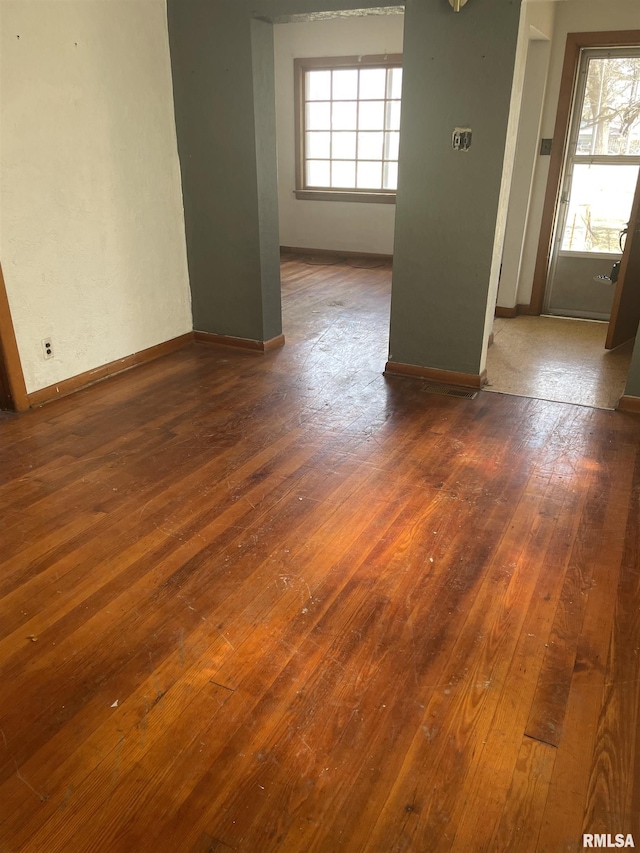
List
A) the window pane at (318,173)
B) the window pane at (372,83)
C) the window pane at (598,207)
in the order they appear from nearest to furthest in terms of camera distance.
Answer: the window pane at (598,207)
the window pane at (372,83)
the window pane at (318,173)

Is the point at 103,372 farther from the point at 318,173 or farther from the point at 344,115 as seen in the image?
the point at 344,115

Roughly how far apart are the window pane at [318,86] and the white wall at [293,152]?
21 centimetres

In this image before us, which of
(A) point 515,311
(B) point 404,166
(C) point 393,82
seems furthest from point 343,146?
(B) point 404,166

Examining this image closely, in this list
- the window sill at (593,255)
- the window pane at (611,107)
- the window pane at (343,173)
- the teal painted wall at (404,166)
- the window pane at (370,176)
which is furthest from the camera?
the window pane at (343,173)

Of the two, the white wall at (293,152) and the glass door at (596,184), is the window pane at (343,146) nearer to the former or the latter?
the white wall at (293,152)

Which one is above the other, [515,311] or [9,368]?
[9,368]

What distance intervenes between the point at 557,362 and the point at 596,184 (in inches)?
69.1

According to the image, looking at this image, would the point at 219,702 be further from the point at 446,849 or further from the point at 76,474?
the point at 76,474

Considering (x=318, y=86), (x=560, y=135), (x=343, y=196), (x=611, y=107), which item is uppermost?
(x=318, y=86)

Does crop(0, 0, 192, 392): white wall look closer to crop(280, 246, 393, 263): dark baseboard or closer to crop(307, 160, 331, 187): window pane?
crop(280, 246, 393, 263): dark baseboard

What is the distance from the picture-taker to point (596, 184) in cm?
503

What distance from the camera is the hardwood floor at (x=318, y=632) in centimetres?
141

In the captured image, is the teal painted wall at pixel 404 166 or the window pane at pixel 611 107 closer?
the teal painted wall at pixel 404 166

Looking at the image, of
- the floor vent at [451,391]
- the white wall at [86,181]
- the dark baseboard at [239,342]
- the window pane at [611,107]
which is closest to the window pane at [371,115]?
the window pane at [611,107]
